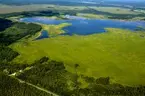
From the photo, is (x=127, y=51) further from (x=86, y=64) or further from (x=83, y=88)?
(x=83, y=88)

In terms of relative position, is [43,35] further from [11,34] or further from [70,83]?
[70,83]

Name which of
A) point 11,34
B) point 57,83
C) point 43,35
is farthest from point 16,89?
point 11,34

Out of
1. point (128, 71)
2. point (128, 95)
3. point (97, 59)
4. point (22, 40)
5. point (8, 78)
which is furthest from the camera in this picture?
point (22, 40)

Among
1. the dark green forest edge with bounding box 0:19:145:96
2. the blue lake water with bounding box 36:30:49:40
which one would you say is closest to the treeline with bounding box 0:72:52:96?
the dark green forest edge with bounding box 0:19:145:96

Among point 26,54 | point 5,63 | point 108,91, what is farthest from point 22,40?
point 108,91

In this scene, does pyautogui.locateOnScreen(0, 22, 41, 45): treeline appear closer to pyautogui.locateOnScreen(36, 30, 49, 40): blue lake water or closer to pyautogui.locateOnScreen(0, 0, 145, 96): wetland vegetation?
pyautogui.locateOnScreen(0, 0, 145, 96): wetland vegetation
